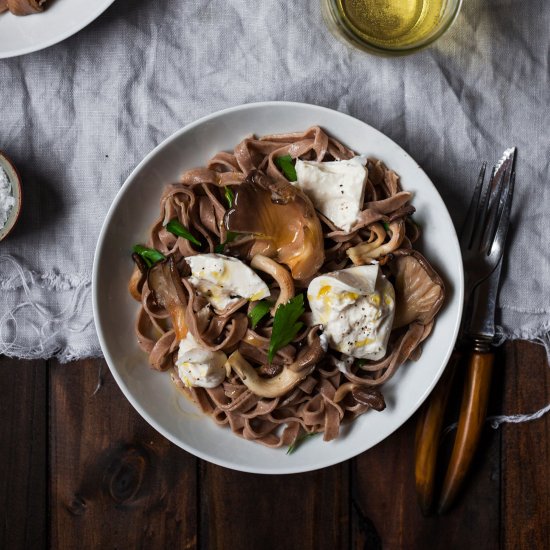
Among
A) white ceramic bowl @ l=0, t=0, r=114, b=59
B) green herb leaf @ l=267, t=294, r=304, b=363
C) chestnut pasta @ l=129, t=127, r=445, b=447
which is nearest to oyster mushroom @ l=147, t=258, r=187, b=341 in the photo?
chestnut pasta @ l=129, t=127, r=445, b=447

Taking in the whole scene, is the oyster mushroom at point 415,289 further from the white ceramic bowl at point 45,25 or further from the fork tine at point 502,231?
the white ceramic bowl at point 45,25

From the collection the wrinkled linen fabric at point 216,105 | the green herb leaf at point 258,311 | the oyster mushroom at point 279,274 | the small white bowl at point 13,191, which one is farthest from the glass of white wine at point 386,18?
the small white bowl at point 13,191

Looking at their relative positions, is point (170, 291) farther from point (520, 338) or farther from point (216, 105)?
point (520, 338)

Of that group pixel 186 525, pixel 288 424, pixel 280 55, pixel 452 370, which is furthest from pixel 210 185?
pixel 186 525

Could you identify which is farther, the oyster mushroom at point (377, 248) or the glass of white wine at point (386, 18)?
the glass of white wine at point (386, 18)

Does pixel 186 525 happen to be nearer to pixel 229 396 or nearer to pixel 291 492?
pixel 291 492
